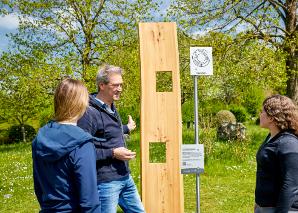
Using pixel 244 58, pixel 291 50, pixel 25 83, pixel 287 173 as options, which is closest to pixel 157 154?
pixel 244 58

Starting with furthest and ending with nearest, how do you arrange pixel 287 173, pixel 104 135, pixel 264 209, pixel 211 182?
pixel 211 182, pixel 104 135, pixel 264 209, pixel 287 173

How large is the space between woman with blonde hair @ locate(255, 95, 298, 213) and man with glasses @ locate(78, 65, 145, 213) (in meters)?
1.11

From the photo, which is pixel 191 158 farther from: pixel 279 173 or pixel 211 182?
pixel 211 182

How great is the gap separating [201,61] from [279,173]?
2.54m

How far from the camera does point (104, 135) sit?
148 inches

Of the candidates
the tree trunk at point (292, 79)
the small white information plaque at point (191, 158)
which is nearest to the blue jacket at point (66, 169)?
the small white information plaque at point (191, 158)

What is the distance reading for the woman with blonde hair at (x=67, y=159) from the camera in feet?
8.23

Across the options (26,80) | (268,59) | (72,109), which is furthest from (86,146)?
(26,80)

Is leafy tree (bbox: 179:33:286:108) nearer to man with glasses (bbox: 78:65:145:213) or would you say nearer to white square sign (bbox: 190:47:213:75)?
white square sign (bbox: 190:47:213:75)

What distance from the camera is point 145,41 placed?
551 cm

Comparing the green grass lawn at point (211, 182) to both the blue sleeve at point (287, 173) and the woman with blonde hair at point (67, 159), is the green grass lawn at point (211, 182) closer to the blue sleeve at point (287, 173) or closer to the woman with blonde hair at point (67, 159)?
the blue sleeve at point (287, 173)

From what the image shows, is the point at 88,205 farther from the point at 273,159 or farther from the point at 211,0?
the point at 211,0

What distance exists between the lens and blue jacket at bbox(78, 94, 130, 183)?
3.64 meters

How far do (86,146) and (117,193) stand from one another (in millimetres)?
1432
